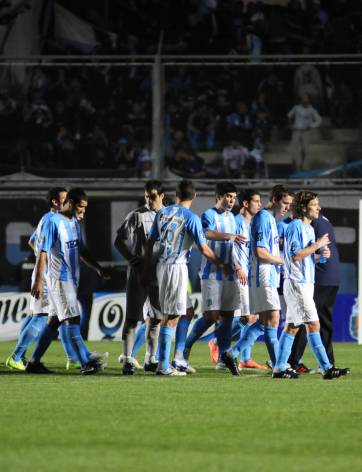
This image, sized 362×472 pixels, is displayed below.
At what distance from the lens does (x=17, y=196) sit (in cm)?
2003

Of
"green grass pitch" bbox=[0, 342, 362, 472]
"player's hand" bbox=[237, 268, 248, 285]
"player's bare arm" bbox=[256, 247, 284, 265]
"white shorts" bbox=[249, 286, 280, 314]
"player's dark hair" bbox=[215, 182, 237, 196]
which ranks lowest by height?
"green grass pitch" bbox=[0, 342, 362, 472]

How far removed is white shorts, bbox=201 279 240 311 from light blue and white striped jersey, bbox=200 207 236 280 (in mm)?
149

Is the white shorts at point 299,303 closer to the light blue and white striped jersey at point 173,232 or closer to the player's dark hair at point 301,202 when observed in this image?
the player's dark hair at point 301,202

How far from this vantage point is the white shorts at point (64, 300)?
12828 millimetres

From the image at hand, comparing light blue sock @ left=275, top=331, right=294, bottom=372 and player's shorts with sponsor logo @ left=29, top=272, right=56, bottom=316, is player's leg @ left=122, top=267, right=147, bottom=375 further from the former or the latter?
light blue sock @ left=275, top=331, right=294, bottom=372

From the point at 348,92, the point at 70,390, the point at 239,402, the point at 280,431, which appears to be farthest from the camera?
the point at 348,92

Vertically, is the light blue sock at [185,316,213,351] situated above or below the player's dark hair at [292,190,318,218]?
below

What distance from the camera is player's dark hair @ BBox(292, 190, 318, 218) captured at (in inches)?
487

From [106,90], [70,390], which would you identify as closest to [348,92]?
[106,90]

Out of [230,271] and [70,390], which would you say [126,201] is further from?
[70,390]

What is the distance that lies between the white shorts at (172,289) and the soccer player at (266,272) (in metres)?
0.75

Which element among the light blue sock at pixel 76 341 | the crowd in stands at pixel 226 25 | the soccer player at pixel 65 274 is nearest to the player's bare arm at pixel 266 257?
the soccer player at pixel 65 274

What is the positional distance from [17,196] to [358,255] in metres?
5.60

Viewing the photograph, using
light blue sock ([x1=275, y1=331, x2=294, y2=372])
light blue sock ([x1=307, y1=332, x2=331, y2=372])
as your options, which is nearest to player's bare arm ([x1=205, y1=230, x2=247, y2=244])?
light blue sock ([x1=275, y1=331, x2=294, y2=372])
